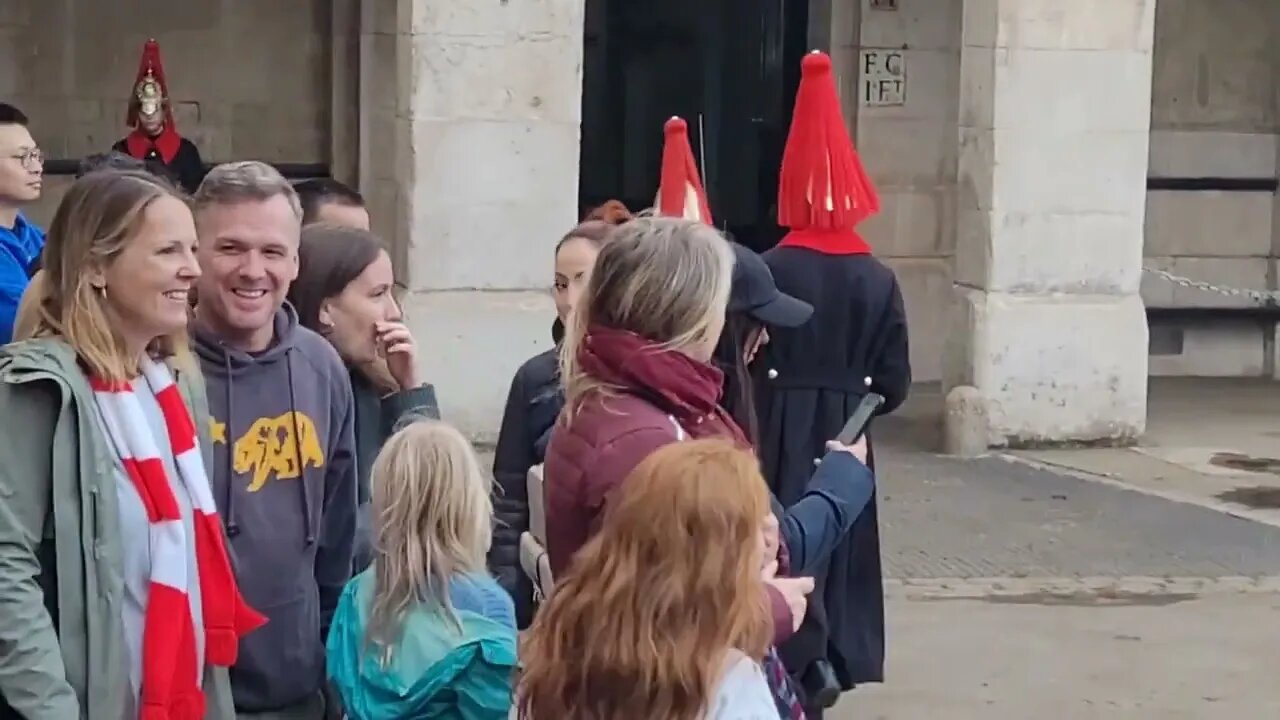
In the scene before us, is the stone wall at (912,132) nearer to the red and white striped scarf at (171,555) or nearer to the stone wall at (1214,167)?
the stone wall at (1214,167)

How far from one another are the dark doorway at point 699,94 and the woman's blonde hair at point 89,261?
10.4 metres

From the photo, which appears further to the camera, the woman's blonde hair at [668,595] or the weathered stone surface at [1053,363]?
the weathered stone surface at [1053,363]

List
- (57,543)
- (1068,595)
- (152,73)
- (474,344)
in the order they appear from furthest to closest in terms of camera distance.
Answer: (152,73) → (474,344) → (1068,595) → (57,543)

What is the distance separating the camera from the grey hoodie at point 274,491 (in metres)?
3.69

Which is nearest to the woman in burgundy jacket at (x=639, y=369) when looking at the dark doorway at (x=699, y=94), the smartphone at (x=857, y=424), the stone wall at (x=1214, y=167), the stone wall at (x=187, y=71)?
the smartphone at (x=857, y=424)

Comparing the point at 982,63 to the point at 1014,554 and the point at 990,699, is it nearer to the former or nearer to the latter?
the point at 1014,554

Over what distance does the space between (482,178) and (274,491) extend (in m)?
7.10

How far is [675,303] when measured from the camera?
3.37 meters

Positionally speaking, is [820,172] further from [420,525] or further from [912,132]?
[912,132]

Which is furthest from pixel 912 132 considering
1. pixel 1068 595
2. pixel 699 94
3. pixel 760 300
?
pixel 760 300

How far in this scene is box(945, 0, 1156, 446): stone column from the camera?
1137cm

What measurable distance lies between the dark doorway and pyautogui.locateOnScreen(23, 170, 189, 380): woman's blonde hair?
1038 centimetres

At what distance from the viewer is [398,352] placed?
14.1ft

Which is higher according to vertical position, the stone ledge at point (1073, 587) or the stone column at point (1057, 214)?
the stone column at point (1057, 214)
